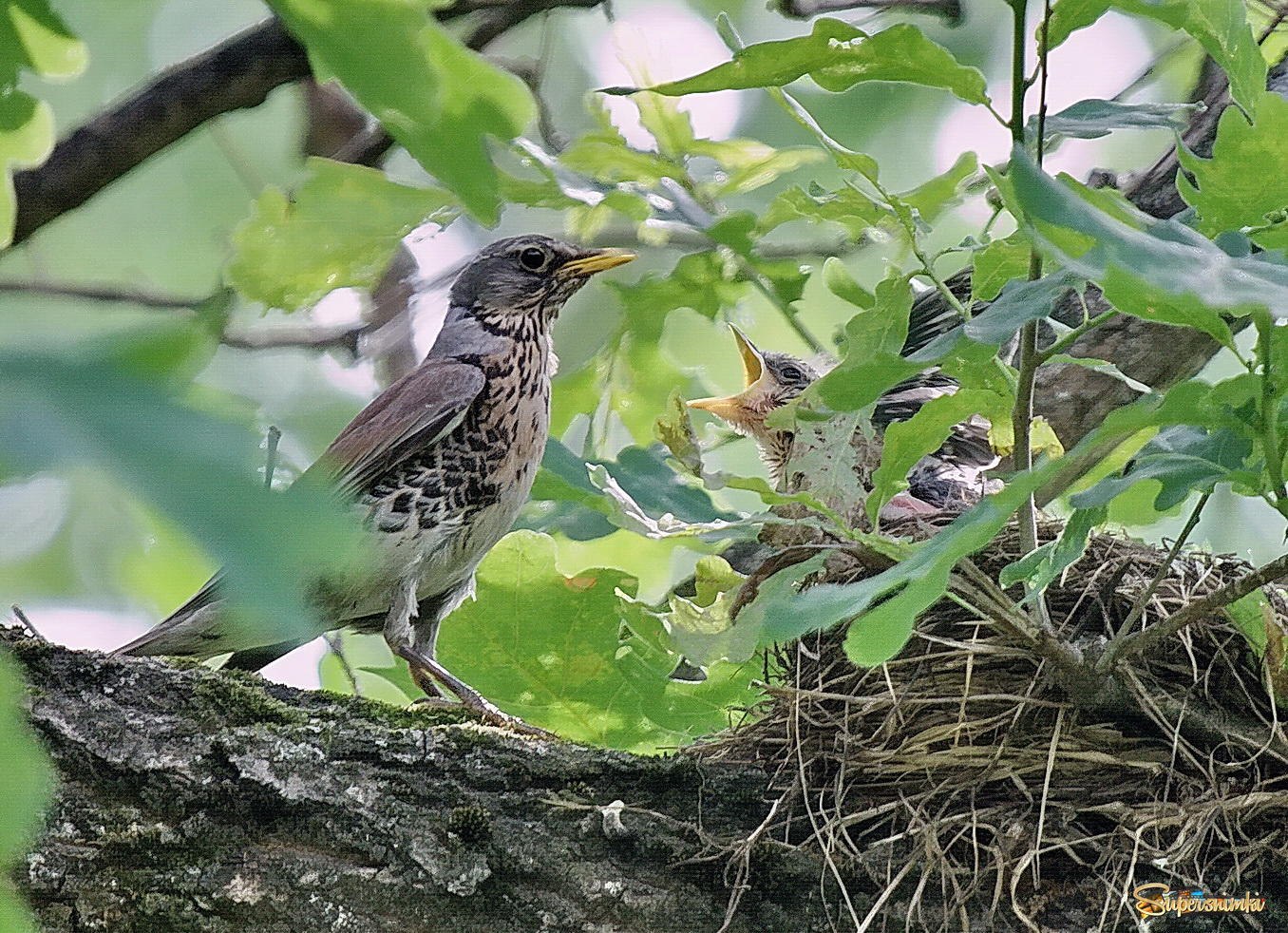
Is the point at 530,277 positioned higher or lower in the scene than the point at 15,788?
lower

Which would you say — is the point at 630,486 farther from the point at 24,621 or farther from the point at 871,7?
the point at 871,7

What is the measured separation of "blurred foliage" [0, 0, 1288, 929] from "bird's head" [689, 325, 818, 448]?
0.16 metres

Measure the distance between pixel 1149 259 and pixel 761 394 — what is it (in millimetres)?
Result: 2454

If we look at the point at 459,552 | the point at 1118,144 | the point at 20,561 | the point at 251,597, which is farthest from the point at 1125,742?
the point at 1118,144

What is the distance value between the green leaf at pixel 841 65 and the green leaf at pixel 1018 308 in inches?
11.6

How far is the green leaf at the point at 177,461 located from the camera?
1.78ft

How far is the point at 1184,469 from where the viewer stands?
5.52ft

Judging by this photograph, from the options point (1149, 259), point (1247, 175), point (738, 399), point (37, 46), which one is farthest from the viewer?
point (738, 399)

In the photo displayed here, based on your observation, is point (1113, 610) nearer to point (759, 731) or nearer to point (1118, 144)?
point (759, 731)

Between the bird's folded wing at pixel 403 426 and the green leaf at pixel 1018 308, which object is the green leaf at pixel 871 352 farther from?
the bird's folded wing at pixel 403 426

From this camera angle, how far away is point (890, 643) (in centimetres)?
136

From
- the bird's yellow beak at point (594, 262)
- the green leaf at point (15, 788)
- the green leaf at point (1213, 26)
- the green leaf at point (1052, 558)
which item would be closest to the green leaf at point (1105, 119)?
the green leaf at point (1213, 26)

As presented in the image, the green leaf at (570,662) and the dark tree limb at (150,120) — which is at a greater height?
the dark tree limb at (150,120)

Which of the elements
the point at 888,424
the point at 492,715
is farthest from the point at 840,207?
the point at 492,715
